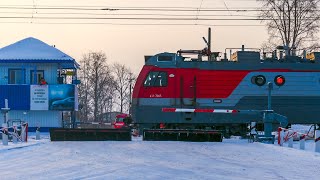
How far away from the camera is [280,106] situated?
31062 mm

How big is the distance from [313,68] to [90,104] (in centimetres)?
5845

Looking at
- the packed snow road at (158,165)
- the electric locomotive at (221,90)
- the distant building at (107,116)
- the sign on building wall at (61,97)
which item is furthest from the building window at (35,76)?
the distant building at (107,116)

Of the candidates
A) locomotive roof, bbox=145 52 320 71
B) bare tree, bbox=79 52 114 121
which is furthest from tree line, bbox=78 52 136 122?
locomotive roof, bbox=145 52 320 71

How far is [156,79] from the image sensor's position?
30578mm

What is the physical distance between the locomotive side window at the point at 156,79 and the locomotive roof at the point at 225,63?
0.43 m

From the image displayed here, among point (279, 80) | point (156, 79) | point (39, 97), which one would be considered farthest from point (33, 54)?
point (279, 80)

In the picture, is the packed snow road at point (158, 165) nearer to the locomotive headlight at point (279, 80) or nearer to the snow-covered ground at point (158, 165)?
the snow-covered ground at point (158, 165)

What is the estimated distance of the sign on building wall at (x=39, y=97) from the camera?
149 ft

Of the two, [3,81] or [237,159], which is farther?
[3,81]

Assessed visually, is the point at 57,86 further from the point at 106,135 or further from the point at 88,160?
the point at 88,160

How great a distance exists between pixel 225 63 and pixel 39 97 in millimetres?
18833

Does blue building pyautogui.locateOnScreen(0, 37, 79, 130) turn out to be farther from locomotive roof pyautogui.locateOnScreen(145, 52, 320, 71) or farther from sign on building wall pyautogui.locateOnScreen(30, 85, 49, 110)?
locomotive roof pyautogui.locateOnScreen(145, 52, 320, 71)

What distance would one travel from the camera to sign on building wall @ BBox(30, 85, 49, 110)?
45.3 meters

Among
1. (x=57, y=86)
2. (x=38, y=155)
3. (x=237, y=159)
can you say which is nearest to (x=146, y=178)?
(x=237, y=159)
